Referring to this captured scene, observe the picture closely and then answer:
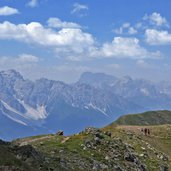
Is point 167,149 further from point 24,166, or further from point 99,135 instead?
point 24,166

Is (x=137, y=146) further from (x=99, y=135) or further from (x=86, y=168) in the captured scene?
(x=86, y=168)

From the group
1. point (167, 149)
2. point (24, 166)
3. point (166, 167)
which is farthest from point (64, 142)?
point (167, 149)

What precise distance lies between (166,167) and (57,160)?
34753mm

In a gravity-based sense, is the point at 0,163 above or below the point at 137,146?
below

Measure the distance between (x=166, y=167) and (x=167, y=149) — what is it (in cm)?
2751

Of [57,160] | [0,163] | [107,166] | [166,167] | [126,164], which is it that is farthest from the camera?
[166,167]

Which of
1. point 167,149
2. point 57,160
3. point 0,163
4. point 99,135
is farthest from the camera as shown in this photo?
point 167,149

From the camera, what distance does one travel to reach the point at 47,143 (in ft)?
223

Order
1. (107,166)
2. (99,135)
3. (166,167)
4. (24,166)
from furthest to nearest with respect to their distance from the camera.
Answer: (166,167)
(99,135)
(107,166)
(24,166)

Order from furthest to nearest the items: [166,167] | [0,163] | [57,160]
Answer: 1. [166,167]
2. [57,160]
3. [0,163]

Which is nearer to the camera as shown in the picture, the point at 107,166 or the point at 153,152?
the point at 107,166

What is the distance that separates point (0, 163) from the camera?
113ft

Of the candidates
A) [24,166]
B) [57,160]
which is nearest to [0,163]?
[24,166]

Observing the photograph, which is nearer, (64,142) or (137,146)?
(64,142)
